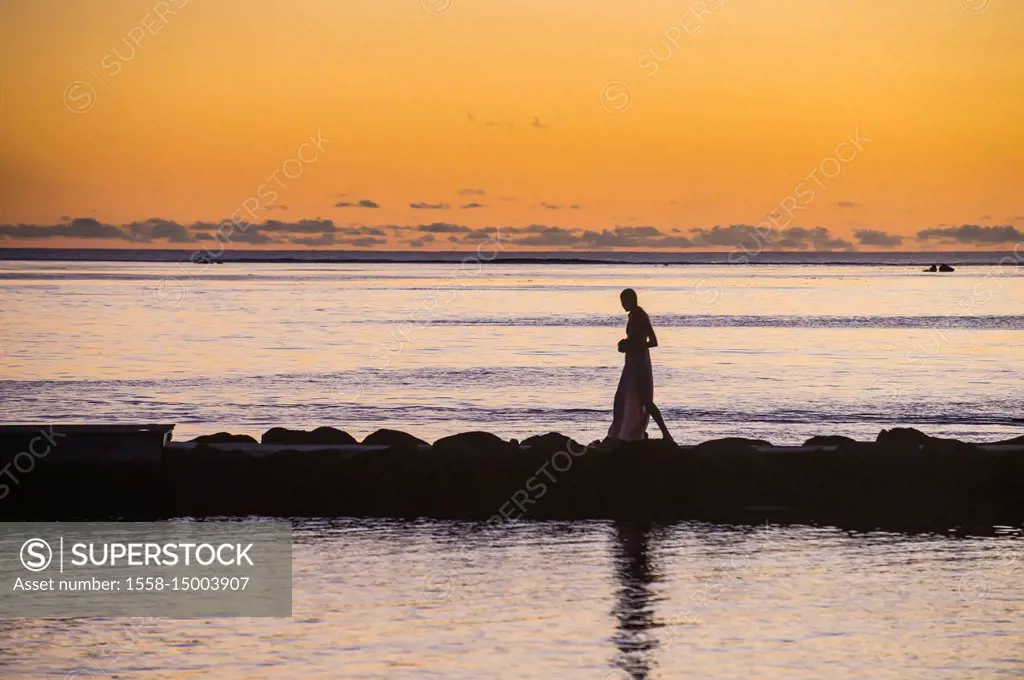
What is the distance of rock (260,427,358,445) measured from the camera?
19.0 metres

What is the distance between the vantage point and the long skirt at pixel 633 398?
54.7 ft

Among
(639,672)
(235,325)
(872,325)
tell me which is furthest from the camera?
(872,325)

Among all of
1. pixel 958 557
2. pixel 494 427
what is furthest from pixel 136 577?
pixel 494 427

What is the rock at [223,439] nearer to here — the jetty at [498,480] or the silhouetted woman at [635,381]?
the jetty at [498,480]

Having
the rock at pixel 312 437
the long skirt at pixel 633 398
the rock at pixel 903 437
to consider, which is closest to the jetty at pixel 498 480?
the long skirt at pixel 633 398

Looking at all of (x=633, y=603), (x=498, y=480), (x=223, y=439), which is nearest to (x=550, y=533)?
(x=498, y=480)

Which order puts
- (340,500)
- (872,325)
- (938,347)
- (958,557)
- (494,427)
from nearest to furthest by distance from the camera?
(958,557), (340,500), (494,427), (938,347), (872,325)

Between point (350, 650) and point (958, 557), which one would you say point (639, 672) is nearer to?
point (350, 650)

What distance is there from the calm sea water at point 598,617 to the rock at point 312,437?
3.42 metres

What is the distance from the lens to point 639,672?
406 inches

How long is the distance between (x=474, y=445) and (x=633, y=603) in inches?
233

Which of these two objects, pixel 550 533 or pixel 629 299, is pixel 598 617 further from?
pixel 629 299

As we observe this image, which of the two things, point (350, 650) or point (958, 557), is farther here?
point (958, 557)

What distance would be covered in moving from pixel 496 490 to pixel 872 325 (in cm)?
5819
